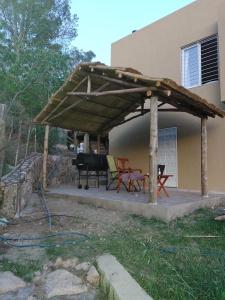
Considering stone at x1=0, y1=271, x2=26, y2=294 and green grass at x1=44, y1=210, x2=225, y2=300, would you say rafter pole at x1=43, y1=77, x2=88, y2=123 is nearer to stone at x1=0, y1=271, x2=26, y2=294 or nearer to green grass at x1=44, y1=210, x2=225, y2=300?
green grass at x1=44, y1=210, x2=225, y2=300

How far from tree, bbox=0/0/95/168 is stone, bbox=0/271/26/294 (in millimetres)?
7203

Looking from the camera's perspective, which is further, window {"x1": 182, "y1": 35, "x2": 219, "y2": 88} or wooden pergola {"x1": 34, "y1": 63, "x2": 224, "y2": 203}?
window {"x1": 182, "y1": 35, "x2": 219, "y2": 88}

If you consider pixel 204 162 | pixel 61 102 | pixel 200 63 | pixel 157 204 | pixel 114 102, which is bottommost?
pixel 157 204

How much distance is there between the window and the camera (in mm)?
9391

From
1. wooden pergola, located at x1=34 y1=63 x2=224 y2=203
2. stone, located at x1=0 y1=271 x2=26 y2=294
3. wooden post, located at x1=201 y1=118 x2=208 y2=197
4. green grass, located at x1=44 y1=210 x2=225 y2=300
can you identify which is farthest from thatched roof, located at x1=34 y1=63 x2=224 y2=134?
stone, located at x1=0 y1=271 x2=26 y2=294

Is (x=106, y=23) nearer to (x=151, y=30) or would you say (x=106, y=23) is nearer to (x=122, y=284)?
(x=151, y=30)

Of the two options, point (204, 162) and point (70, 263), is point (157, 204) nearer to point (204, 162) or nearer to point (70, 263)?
point (204, 162)

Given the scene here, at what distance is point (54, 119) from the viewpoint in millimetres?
9977

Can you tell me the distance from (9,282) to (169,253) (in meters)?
2.07

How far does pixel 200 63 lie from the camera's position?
9758 mm

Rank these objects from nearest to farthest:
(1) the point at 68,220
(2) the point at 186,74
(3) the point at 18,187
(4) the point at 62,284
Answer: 1. (4) the point at 62,284
2. (1) the point at 68,220
3. (3) the point at 18,187
4. (2) the point at 186,74

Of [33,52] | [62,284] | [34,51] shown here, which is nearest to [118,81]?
→ [62,284]

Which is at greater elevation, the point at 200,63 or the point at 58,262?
the point at 200,63

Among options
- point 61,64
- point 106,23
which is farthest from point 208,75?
point 61,64
